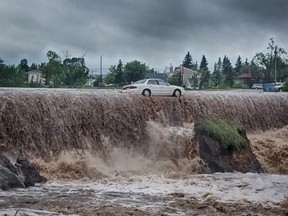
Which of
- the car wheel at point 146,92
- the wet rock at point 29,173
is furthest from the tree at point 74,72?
the wet rock at point 29,173

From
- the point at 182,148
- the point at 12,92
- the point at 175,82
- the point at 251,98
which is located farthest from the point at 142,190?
the point at 175,82

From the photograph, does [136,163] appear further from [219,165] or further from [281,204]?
[281,204]

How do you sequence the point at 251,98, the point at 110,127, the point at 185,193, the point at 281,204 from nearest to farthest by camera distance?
1. the point at 281,204
2. the point at 185,193
3. the point at 110,127
4. the point at 251,98

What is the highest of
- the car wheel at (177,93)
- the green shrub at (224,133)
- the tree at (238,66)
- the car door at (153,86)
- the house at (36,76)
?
the tree at (238,66)

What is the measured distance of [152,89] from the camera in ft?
72.4

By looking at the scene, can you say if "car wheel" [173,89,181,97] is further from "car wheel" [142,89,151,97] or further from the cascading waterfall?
"car wheel" [142,89,151,97]

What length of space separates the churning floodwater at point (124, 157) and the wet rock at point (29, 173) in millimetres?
338

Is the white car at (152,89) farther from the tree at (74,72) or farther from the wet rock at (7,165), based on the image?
the tree at (74,72)

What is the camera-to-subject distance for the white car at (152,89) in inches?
854

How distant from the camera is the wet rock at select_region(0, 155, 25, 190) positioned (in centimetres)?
1264

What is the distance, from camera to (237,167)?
55.3 ft

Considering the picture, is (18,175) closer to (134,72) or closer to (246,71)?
(134,72)

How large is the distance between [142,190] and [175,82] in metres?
37.4

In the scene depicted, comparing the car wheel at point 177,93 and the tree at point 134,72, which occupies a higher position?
the tree at point 134,72
